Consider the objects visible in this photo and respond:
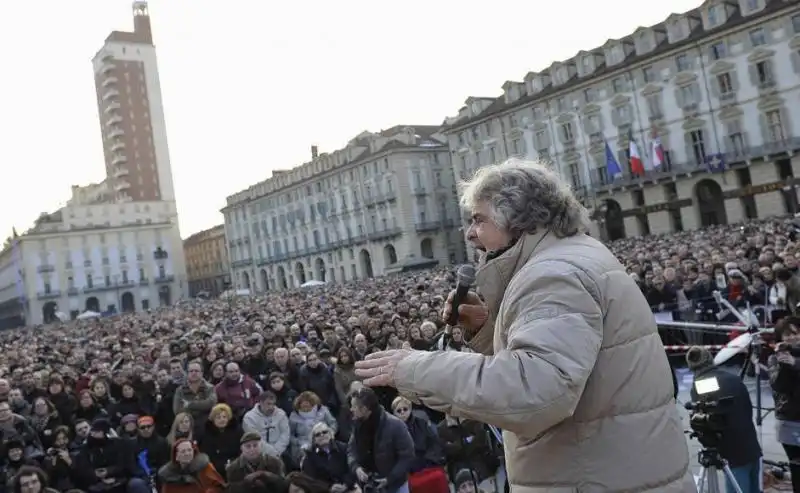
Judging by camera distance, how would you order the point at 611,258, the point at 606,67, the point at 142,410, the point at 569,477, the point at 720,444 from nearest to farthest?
the point at 569,477 → the point at 611,258 → the point at 720,444 → the point at 142,410 → the point at 606,67

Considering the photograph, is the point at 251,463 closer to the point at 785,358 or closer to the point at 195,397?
the point at 195,397

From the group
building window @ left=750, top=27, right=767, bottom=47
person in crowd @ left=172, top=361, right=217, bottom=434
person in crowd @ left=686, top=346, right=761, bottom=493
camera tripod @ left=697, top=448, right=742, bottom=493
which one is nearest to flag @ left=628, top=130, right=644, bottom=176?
building window @ left=750, top=27, right=767, bottom=47

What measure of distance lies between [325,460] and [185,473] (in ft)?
4.56

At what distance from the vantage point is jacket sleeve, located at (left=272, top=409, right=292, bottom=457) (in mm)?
8242

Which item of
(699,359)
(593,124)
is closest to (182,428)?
(699,359)

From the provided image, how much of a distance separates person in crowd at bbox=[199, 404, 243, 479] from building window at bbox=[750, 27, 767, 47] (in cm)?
4412

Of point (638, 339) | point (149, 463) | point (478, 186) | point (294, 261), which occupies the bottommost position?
point (149, 463)

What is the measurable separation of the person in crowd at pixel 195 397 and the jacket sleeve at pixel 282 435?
1409 mm

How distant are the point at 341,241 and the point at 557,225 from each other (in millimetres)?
75909

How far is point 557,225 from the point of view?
6.86 ft

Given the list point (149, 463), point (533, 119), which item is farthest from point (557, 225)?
point (533, 119)

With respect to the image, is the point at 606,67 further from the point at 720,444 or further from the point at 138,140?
the point at 138,140

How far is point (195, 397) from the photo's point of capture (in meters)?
9.58

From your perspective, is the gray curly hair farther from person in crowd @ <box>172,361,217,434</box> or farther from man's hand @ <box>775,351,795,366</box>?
person in crowd @ <box>172,361,217,434</box>
